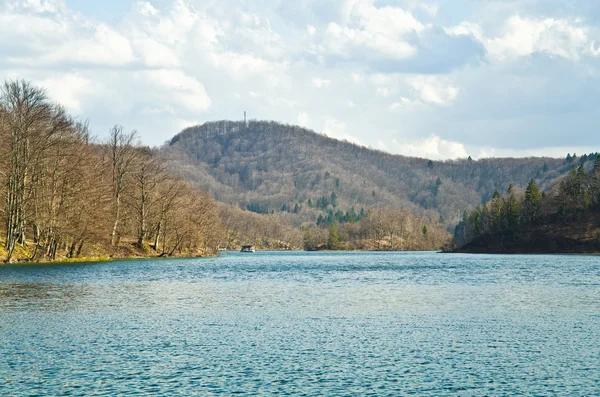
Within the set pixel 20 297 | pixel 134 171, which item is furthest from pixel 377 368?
pixel 134 171

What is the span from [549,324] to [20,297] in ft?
126

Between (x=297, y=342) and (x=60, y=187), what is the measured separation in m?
71.8

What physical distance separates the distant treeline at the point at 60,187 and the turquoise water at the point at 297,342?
3315 cm

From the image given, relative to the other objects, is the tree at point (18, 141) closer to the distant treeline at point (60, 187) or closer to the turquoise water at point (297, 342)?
the distant treeline at point (60, 187)

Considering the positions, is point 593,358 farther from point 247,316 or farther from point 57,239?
point 57,239

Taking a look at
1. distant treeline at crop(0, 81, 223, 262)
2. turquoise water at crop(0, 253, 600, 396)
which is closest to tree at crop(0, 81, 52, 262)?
distant treeline at crop(0, 81, 223, 262)

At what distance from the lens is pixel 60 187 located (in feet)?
306

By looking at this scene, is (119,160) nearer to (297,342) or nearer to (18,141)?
(18,141)

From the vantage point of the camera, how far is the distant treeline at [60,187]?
276 feet

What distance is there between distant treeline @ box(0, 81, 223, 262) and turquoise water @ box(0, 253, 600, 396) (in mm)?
33154

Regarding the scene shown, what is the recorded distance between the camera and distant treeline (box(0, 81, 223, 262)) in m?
84.2

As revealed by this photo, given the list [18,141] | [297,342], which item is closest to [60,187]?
[18,141]

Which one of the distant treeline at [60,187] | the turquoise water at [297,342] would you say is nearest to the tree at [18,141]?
the distant treeline at [60,187]

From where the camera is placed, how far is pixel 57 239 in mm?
97438
